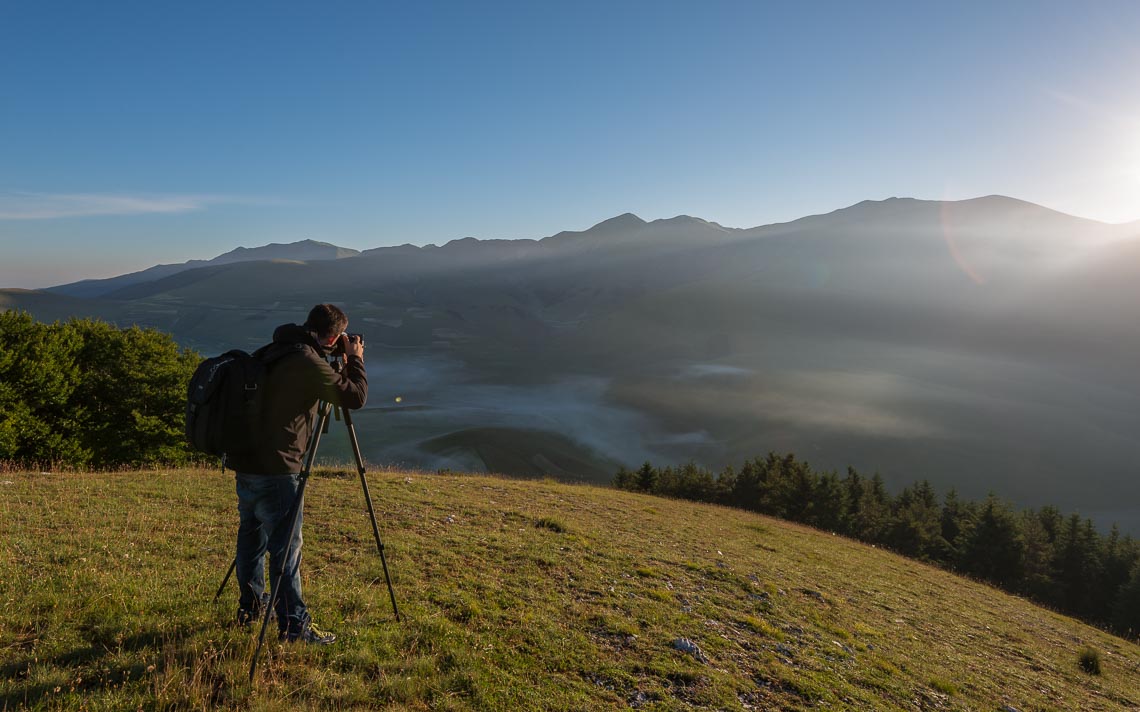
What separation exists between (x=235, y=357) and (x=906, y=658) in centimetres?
1201

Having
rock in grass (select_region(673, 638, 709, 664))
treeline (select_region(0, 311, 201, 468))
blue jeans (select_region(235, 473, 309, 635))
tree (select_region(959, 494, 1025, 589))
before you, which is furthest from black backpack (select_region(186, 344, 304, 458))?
tree (select_region(959, 494, 1025, 589))

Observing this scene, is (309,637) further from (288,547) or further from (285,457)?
(285,457)

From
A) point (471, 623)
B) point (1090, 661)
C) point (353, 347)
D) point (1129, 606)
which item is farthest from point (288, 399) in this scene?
point (1129, 606)

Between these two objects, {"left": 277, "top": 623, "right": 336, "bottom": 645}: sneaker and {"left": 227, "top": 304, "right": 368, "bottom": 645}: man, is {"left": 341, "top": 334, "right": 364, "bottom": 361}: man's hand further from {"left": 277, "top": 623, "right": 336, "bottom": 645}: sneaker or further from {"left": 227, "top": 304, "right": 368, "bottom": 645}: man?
{"left": 277, "top": 623, "right": 336, "bottom": 645}: sneaker

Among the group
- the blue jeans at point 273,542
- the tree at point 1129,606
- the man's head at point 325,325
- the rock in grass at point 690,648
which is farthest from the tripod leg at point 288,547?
the tree at point 1129,606

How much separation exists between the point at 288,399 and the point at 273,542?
151 centimetres

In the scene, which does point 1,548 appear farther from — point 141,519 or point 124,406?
point 124,406

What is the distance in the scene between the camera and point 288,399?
185 inches

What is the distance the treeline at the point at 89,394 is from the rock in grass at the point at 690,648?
28322 millimetres

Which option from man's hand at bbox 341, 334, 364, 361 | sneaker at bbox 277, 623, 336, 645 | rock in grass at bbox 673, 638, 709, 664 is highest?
man's hand at bbox 341, 334, 364, 361

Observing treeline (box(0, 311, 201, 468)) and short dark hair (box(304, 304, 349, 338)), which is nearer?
short dark hair (box(304, 304, 349, 338))

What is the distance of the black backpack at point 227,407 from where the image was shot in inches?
Answer: 177

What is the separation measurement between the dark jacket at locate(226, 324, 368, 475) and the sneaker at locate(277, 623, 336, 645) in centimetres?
181

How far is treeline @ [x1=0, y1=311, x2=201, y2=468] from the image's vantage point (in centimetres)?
2280
